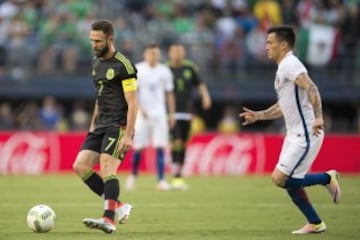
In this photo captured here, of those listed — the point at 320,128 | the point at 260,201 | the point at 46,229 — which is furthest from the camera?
the point at 260,201

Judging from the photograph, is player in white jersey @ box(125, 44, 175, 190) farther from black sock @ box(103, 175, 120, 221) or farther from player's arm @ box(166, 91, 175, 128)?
black sock @ box(103, 175, 120, 221)

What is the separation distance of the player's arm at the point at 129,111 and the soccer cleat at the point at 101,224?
2.92ft

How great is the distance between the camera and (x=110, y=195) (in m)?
10.8

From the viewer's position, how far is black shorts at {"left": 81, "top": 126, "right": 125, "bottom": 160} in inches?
436

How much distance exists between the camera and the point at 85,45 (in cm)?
2603

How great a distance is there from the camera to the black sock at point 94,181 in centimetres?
1146

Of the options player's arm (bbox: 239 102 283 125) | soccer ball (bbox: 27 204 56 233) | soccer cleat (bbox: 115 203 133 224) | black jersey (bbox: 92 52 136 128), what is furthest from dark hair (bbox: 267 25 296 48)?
soccer ball (bbox: 27 204 56 233)

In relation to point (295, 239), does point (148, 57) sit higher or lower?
higher

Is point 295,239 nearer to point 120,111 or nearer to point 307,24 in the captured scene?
point 120,111

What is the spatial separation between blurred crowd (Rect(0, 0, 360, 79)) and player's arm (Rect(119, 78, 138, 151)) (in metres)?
14.6

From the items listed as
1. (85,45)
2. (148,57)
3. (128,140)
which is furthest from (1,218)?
(85,45)

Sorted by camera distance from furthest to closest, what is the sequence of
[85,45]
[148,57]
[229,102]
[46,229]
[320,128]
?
[229,102] → [85,45] → [148,57] → [46,229] → [320,128]

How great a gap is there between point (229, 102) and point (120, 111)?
17.3 metres

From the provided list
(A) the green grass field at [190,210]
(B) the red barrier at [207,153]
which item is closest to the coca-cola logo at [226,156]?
(B) the red barrier at [207,153]
